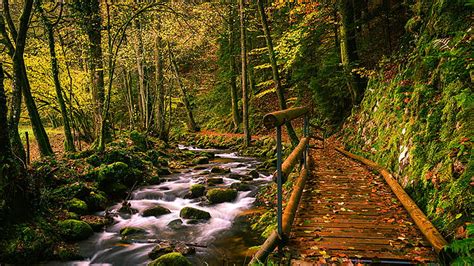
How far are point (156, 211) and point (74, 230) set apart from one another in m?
2.56

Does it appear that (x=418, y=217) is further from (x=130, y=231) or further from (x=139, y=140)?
(x=139, y=140)

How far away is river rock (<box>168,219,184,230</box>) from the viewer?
331 inches

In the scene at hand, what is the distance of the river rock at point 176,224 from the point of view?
27.6 feet

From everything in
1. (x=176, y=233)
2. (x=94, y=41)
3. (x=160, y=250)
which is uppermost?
(x=94, y=41)

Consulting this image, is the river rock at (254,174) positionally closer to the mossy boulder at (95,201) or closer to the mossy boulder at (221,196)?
the mossy boulder at (221,196)

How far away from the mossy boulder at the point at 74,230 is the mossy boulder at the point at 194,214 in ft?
8.43

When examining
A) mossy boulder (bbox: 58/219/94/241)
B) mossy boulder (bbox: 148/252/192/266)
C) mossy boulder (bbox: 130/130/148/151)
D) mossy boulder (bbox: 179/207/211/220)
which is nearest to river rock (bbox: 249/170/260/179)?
mossy boulder (bbox: 179/207/211/220)

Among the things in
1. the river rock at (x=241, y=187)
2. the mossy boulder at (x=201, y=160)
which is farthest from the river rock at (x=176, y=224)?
the mossy boulder at (x=201, y=160)

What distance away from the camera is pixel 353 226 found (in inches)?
179

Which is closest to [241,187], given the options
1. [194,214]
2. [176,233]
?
[194,214]

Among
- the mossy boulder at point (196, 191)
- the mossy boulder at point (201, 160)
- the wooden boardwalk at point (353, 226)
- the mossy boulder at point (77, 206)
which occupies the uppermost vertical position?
the wooden boardwalk at point (353, 226)

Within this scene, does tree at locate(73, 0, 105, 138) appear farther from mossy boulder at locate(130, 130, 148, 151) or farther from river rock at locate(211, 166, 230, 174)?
river rock at locate(211, 166, 230, 174)

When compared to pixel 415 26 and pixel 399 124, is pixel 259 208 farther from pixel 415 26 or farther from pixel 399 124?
pixel 415 26

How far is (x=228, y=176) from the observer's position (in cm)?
1313
